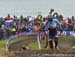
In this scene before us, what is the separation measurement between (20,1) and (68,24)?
43.0ft

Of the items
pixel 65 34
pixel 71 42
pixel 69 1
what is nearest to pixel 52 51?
pixel 71 42

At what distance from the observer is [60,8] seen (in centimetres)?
3108

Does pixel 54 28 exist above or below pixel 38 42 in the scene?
above

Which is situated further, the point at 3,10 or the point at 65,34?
the point at 3,10

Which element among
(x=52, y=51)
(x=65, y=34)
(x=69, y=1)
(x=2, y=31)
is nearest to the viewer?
(x=52, y=51)

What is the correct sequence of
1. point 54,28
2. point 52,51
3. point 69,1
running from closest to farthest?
1. point 52,51
2. point 54,28
3. point 69,1

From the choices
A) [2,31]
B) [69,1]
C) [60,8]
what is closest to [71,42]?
[2,31]

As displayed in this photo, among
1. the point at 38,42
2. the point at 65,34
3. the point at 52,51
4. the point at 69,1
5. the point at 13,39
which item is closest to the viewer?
the point at 52,51

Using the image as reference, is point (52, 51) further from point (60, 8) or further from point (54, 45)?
→ point (60, 8)

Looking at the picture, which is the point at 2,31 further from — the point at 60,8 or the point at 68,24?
the point at 60,8

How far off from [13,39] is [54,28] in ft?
9.60

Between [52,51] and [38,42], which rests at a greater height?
[52,51]

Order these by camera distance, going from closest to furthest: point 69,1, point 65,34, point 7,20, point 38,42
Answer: point 38,42
point 65,34
point 7,20
point 69,1

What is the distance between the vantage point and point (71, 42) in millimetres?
14898
